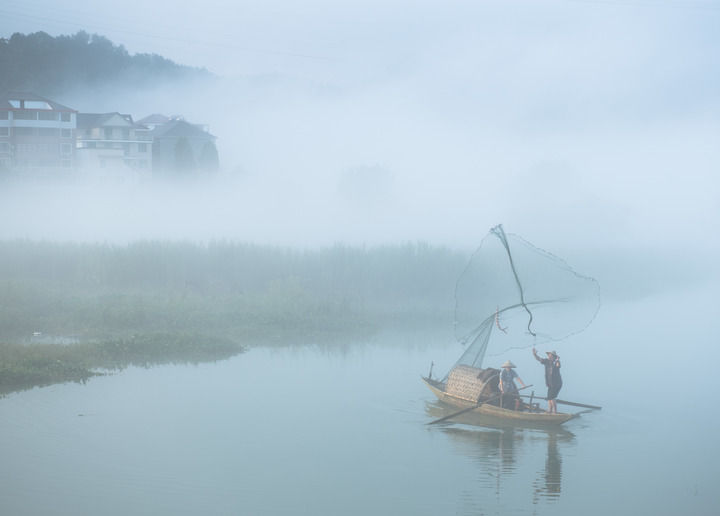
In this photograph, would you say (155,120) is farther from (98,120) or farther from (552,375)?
(552,375)

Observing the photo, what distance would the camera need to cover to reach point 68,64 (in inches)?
3100

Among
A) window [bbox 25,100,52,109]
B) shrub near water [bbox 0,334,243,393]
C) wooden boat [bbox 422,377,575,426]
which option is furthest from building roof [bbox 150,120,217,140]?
wooden boat [bbox 422,377,575,426]

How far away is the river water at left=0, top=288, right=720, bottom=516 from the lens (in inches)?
483

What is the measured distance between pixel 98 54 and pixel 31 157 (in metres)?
35.1

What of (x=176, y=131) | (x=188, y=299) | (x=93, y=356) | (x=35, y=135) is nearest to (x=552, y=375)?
(x=93, y=356)

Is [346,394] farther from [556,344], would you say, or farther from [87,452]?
[556,344]

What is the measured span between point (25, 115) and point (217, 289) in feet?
96.4

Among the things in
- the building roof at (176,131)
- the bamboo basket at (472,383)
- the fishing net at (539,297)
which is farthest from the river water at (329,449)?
the building roof at (176,131)

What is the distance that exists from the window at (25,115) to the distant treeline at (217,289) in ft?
79.8

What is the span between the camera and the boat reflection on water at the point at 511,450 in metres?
13.2

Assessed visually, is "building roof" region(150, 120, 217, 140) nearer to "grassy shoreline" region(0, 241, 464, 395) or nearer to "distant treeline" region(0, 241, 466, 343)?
"distant treeline" region(0, 241, 466, 343)

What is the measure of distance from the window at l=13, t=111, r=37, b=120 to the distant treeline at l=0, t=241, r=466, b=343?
24322 millimetres

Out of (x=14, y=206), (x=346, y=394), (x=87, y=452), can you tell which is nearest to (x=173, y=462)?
(x=87, y=452)

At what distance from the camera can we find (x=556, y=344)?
25.9 metres
